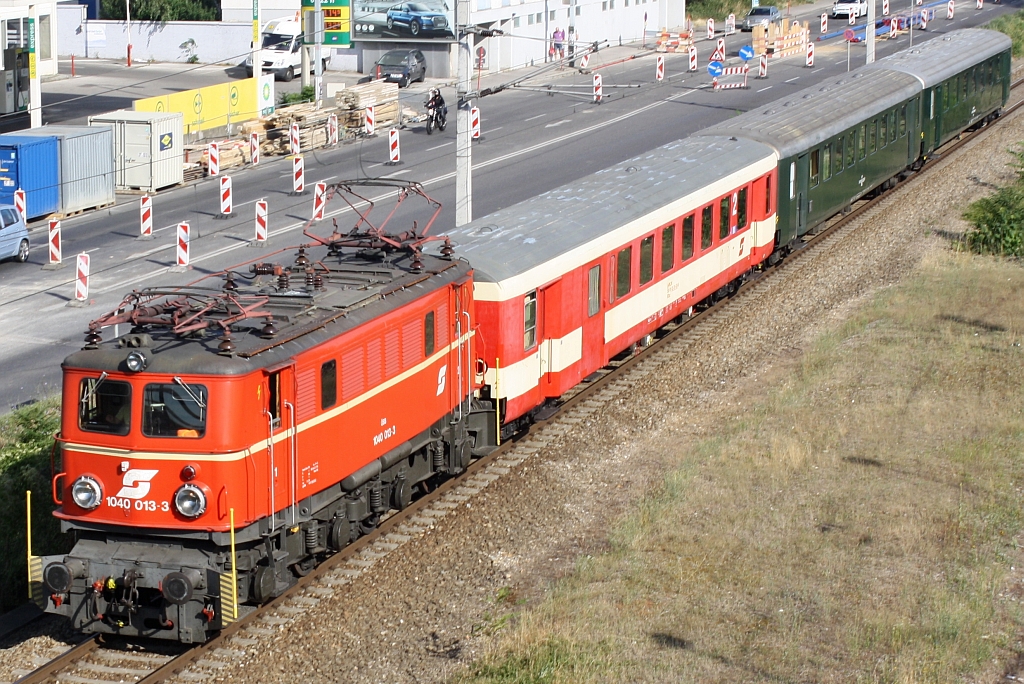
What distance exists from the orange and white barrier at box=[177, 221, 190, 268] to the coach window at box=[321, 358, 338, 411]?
17649 millimetres

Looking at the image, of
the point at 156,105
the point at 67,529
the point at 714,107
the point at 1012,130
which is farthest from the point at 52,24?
the point at 67,529

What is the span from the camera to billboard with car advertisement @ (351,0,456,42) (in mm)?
56094

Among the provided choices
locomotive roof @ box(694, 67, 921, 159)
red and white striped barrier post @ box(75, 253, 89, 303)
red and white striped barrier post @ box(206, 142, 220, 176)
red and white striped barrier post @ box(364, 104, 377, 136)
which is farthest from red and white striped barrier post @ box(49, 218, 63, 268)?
red and white striped barrier post @ box(364, 104, 377, 136)

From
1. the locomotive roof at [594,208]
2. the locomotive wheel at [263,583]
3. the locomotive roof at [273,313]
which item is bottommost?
the locomotive wheel at [263,583]

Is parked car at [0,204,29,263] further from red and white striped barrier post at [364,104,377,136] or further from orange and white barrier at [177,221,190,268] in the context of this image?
red and white striped barrier post at [364,104,377,136]

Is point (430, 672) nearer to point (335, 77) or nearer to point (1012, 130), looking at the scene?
point (1012, 130)

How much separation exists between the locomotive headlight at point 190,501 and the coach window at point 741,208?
14.8 meters

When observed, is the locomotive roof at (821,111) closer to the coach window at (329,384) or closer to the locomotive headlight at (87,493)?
the coach window at (329,384)

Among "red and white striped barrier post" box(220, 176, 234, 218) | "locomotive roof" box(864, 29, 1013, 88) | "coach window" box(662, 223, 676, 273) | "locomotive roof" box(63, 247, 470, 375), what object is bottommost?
"red and white striped barrier post" box(220, 176, 234, 218)

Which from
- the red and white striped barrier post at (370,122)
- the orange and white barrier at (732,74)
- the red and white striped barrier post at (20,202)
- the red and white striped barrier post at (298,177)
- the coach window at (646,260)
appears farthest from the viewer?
the orange and white barrier at (732,74)

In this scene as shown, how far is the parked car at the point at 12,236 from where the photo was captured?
3069 centimetres

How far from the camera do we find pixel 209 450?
38.9 ft

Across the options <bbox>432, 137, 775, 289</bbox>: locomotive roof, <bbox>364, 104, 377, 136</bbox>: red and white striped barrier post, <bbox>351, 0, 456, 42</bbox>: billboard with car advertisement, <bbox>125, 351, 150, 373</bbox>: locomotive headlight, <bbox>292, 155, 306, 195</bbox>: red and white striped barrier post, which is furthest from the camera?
<bbox>351, 0, 456, 42</bbox>: billboard with car advertisement

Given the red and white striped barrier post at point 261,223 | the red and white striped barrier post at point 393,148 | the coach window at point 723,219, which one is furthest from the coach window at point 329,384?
the red and white striped barrier post at point 393,148
